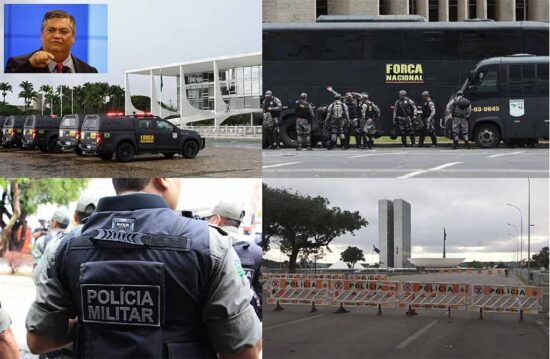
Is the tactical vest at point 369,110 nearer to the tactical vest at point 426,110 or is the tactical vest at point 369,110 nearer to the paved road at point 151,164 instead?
the tactical vest at point 426,110

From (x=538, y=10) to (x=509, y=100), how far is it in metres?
1.54

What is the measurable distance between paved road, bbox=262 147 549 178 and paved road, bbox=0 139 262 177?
23 cm

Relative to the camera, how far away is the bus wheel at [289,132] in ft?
24.8

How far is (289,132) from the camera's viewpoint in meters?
7.73

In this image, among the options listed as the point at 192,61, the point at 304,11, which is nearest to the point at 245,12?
the point at 192,61

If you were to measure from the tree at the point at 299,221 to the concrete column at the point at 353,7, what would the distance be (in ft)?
9.39

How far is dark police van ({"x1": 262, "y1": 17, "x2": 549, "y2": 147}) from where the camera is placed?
8.27m

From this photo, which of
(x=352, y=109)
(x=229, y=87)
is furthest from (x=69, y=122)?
(x=352, y=109)

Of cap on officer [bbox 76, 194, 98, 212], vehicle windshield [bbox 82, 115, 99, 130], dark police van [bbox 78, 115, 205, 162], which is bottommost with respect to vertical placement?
cap on officer [bbox 76, 194, 98, 212]

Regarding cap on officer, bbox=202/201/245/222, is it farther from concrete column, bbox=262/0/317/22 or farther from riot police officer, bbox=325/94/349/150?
concrete column, bbox=262/0/317/22

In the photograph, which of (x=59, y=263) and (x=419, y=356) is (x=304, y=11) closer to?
(x=419, y=356)

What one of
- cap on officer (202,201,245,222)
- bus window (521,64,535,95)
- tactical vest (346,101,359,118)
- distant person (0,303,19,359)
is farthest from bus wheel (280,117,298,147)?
distant person (0,303,19,359)

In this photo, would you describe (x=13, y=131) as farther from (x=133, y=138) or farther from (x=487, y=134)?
(x=487, y=134)

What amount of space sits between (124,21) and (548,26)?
4142 millimetres
